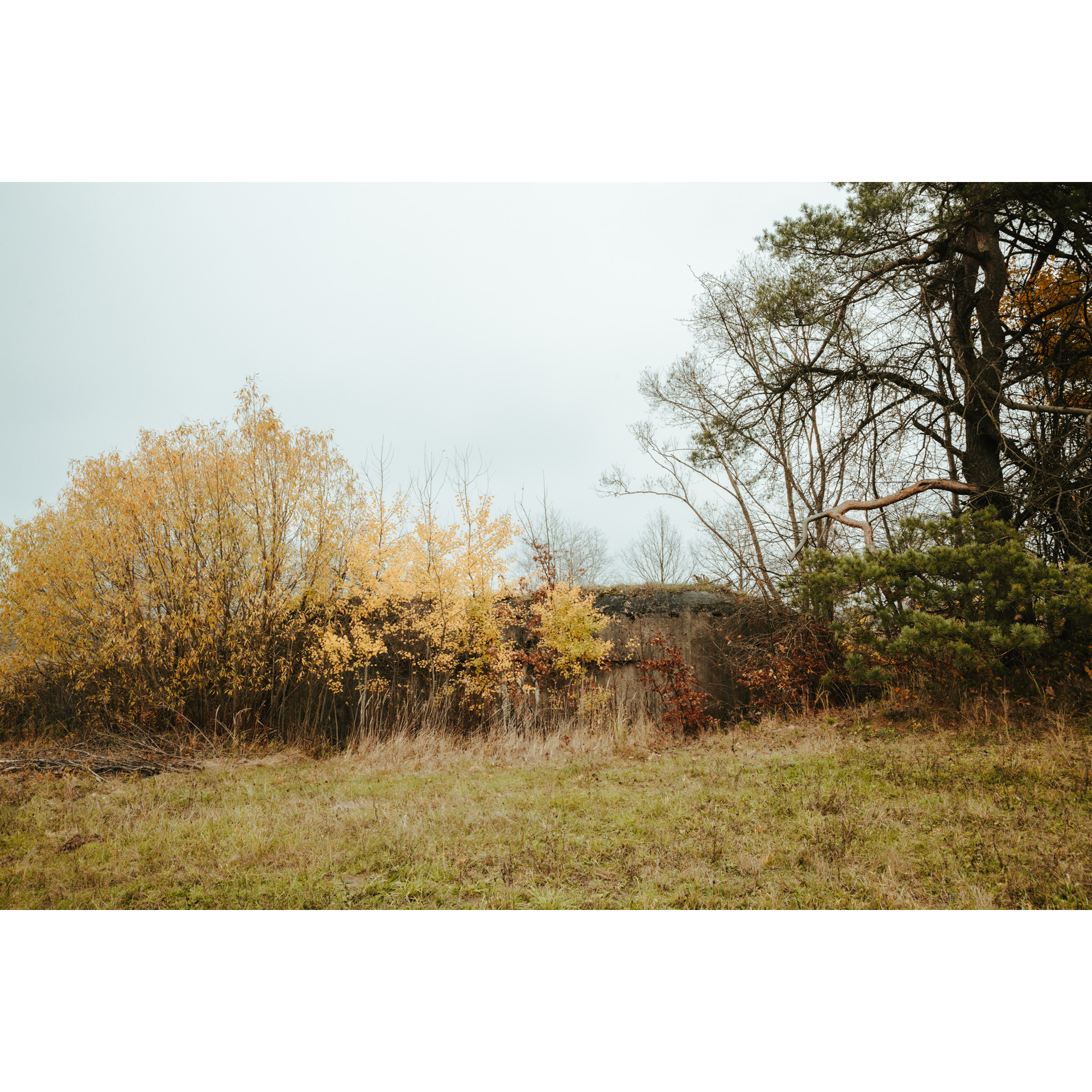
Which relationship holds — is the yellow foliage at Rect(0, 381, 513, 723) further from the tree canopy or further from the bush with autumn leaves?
the tree canopy

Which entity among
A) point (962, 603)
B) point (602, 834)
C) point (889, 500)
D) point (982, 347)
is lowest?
point (602, 834)

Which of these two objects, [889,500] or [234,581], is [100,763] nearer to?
[234,581]

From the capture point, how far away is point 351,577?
27.1 ft

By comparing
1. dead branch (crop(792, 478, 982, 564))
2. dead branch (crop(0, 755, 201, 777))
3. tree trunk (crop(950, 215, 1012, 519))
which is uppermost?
tree trunk (crop(950, 215, 1012, 519))

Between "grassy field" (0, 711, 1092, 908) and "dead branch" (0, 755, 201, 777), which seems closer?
"grassy field" (0, 711, 1092, 908)

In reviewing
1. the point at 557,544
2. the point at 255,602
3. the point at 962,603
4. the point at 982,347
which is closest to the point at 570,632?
the point at 255,602

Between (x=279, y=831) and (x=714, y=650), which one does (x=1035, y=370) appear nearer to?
(x=714, y=650)

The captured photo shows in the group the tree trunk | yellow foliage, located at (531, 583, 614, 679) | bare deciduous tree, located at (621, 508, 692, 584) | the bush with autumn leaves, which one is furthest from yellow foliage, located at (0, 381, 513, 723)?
bare deciduous tree, located at (621, 508, 692, 584)

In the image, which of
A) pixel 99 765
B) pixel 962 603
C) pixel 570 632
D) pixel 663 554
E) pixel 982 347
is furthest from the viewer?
pixel 663 554

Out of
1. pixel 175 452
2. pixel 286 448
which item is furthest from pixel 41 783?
pixel 286 448

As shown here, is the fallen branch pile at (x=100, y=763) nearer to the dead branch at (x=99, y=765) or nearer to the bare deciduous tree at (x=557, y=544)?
the dead branch at (x=99, y=765)

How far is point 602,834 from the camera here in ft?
12.9

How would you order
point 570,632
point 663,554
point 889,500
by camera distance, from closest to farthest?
point 889,500
point 570,632
point 663,554

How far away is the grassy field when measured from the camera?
3045 millimetres
